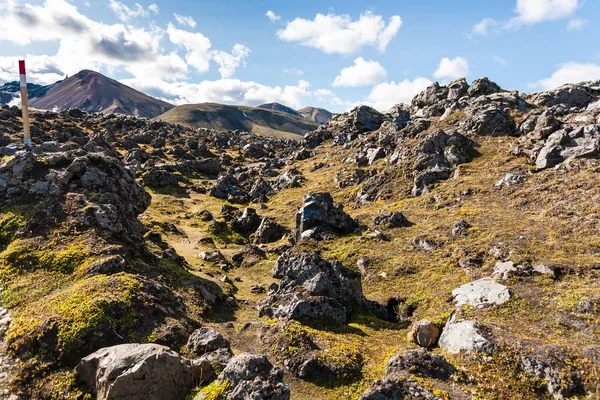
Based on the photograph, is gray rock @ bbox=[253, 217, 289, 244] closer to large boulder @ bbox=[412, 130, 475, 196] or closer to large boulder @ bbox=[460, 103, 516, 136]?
large boulder @ bbox=[412, 130, 475, 196]

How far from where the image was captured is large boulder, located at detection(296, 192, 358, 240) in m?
39.9

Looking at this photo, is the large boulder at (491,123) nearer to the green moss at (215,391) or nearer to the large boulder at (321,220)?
the large boulder at (321,220)

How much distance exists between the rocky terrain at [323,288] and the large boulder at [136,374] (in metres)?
0.06

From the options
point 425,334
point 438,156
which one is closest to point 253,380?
point 425,334

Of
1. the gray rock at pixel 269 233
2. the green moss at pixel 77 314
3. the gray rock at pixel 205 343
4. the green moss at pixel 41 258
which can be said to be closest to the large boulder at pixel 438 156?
the gray rock at pixel 269 233

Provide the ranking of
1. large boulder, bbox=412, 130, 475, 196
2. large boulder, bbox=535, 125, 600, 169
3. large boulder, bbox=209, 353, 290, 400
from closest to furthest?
large boulder, bbox=209, 353, 290, 400
large boulder, bbox=535, 125, 600, 169
large boulder, bbox=412, 130, 475, 196

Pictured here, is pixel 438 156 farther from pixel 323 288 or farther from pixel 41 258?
pixel 41 258

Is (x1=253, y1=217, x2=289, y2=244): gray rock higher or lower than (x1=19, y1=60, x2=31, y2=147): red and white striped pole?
lower

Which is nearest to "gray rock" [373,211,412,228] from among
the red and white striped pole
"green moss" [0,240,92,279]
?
"green moss" [0,240,92,279]

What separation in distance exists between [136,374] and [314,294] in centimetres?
1190

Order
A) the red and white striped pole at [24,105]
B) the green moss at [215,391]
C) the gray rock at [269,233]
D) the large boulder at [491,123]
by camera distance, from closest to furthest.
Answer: the green moss at [215,391] → the red and white striped pole at [24,105] → the gray rock at [269,233] → the large boulder at [491,123]

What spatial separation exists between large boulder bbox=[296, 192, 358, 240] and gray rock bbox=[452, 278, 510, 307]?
62.2ft

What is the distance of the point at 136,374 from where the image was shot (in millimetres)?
11477

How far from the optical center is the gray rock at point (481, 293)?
19156 millimetres
